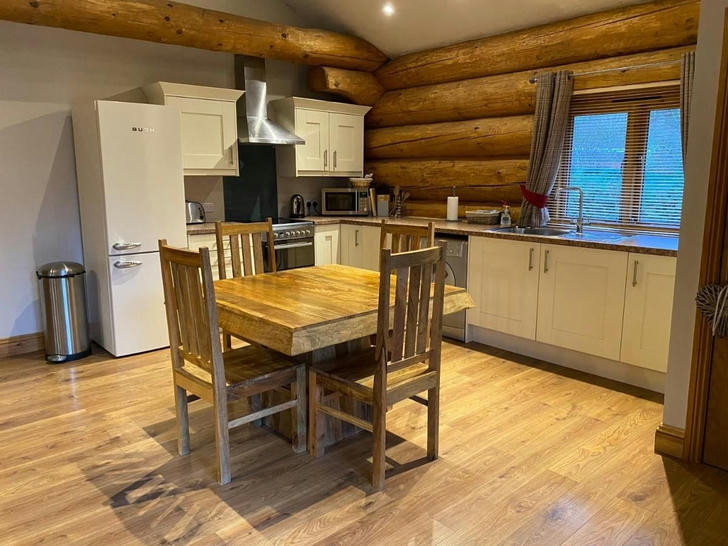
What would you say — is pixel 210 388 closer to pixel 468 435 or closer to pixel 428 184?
pixel 468 435

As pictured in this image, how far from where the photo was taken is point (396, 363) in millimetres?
2340

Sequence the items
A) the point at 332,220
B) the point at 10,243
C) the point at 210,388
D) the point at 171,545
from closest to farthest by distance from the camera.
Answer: the point at 171,545, the point at 210,388, the point at 10,243, the point at 332,220

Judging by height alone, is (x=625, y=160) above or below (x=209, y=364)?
above

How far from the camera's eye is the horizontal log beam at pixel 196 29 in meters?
3.53

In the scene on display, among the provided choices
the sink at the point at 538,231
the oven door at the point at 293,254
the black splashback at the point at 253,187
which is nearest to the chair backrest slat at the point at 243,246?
the oven door at the point at 293,254

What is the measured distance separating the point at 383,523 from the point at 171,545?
790mm

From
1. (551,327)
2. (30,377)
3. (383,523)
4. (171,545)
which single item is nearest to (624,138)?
(551,327)

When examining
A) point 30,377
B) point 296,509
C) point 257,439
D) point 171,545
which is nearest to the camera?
point 171,545

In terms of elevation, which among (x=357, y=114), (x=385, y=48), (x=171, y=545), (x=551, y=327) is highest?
(x=385, y=48)

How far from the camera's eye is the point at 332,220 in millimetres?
5227

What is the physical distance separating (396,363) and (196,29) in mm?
3186

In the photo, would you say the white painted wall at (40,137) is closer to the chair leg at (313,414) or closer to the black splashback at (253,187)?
the black splashback at (253,187)

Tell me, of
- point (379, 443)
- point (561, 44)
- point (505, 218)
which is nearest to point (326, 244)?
point (505, 218)

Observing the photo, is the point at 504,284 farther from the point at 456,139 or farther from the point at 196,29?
the point at 196,29
